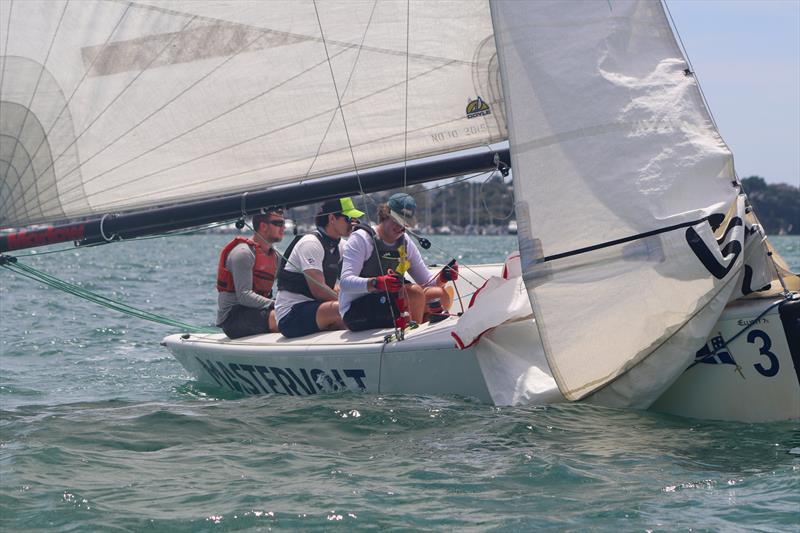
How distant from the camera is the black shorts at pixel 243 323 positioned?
6680mm

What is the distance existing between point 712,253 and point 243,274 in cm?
300

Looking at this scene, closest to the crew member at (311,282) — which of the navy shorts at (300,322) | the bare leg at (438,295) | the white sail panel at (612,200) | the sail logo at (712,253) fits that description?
the navy shorts at (300,322)

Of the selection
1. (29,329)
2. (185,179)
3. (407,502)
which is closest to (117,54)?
(185,179)

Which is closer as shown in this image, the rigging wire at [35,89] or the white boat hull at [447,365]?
the white boat hull at [447,365]

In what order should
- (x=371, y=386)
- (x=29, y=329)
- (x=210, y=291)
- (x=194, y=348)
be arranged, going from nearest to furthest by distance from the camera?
(x=371, y=386) → (x=194, y=348) → (x=29, y=329) → (x=210, y=291)

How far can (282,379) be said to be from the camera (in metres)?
6.00

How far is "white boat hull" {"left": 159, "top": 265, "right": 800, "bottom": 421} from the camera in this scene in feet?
15.4

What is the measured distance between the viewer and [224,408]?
5.73m

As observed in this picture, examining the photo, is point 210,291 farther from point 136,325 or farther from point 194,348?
point 194,348

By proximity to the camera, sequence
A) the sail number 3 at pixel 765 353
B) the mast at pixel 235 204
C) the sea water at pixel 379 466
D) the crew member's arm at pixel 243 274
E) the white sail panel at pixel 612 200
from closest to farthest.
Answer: the sea water at pixel 379 466 < the sail number 3 at pixel 765 353 < the white sail panel at pixel 612 200 < the mast at pixel 235 204 < the crew member's arm at pixel 243 274

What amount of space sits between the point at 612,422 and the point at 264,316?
2.62m

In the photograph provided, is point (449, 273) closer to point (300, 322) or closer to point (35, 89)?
point (300, 322)

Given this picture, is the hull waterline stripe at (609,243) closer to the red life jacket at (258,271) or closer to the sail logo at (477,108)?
the sail logo at (477,108)

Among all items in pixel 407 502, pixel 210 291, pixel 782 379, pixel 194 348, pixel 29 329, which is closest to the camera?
pixel 407 502
